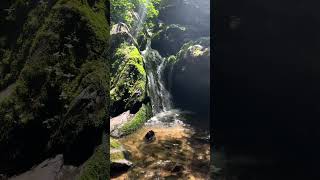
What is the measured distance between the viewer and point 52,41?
429 cm

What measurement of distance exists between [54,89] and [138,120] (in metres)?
9.59

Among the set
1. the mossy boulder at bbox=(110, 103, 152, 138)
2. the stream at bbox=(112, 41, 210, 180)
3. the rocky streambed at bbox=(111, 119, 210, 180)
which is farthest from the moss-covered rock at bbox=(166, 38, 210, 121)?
the rocky streambed at bbox=(111, 119, 210, 180)

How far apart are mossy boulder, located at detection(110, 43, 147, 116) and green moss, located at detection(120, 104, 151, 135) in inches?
11.2

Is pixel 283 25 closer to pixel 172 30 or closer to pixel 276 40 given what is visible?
pixel 276 40

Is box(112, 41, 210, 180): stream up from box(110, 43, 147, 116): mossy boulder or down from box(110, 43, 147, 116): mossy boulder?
down

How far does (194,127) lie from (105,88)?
1022 centimetres

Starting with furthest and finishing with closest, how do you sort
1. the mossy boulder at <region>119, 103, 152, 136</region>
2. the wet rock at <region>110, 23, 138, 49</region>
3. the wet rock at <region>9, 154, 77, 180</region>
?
the wet rock at <region>110, 23, 138, 49</region> < the mossy boulder at <region>119, 103, 152, 136</region> < the wet rock at <region>9, 154, 77, 180</region>

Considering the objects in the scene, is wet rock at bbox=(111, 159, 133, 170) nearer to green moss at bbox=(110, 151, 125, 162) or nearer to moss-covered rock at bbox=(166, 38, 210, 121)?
green moss at bbox=(110, 151, 125, 162)

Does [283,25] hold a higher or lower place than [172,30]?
lower

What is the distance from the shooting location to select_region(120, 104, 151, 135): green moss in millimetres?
12780

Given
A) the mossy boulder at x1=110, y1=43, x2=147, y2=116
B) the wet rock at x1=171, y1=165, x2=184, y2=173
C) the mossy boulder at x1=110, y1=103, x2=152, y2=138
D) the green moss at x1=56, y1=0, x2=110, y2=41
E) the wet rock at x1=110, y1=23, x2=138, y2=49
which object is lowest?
the wet rock at x1=171, y1=165, x2=184, y2=173

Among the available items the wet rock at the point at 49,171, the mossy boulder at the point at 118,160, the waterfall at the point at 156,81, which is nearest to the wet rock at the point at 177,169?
the mossy boulder at the point at 118,160

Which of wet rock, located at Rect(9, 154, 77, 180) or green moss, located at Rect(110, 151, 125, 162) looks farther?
green moss, located at Rect(110, 151, 125, 162)

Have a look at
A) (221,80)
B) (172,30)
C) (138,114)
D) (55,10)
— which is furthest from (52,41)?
(172,30)
